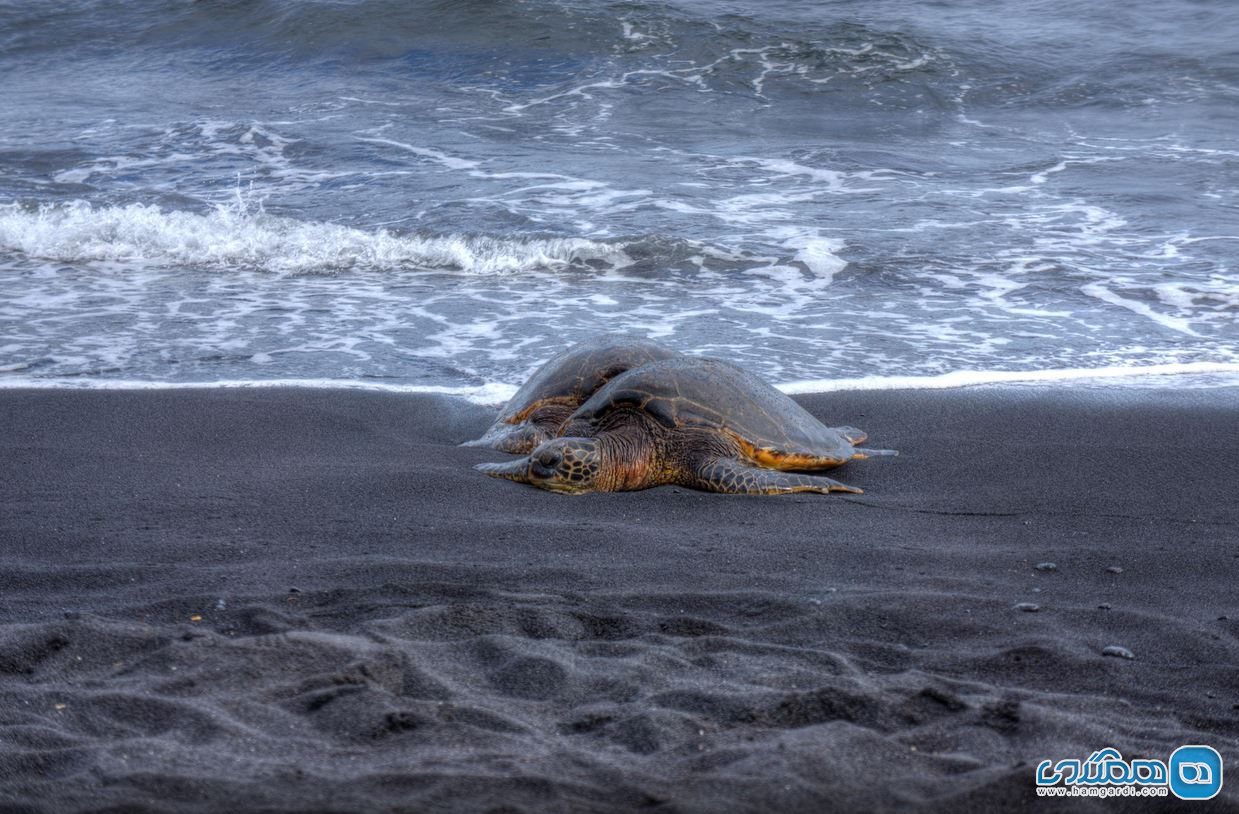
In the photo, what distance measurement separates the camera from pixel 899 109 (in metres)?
13.6

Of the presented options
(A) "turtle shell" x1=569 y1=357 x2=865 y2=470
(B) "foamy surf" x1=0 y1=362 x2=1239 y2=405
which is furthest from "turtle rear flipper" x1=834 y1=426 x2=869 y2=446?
(B) "foamy surf" x1=0 y1=362 x2=1239 y2=405

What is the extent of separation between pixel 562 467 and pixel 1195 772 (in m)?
2.63

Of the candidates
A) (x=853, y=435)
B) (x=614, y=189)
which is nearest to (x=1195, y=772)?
(x=853, y=435)

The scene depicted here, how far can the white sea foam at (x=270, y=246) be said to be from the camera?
833cm

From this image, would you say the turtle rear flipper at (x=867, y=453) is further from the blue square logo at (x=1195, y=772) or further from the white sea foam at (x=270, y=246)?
the white sea foam at (x=270, y=246)

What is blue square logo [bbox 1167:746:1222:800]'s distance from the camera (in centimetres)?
196

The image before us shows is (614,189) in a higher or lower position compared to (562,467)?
higher

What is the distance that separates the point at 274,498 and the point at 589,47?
496 inches

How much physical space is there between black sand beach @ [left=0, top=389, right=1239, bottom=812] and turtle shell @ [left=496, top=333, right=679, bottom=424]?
37cm

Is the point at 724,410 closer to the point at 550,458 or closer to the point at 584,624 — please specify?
the point at 550,458

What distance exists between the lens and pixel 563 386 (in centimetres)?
498

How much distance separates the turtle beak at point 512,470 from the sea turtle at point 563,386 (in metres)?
0.36

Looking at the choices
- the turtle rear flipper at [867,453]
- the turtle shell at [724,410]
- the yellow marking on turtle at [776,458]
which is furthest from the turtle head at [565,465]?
the turtle rear flipper at [867,453]

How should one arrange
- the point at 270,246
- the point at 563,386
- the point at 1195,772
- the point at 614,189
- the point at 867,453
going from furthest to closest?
the point at 614,189 < the point at 270,246 < the point at 563,386 < the point at 867,453 < the point at 1195,772
